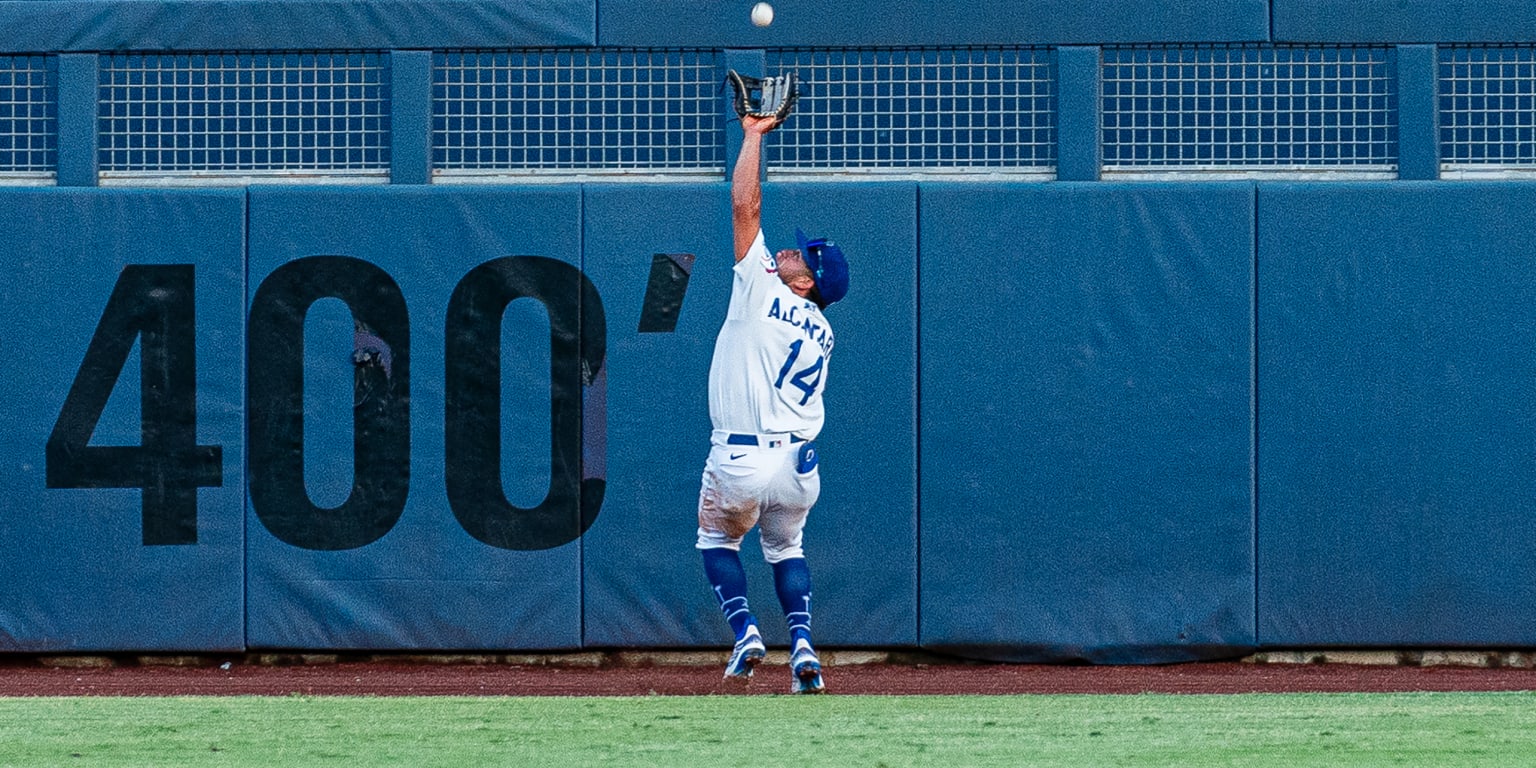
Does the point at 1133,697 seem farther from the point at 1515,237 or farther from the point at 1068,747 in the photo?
the point at 1515,237

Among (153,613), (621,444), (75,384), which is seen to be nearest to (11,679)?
(153,613)

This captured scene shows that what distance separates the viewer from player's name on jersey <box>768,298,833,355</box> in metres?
6.71

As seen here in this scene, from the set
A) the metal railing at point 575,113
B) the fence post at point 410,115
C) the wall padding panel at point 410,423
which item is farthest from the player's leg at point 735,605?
the fence post at point 410,115

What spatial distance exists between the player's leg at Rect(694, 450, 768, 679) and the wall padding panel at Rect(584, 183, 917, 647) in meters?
1.88

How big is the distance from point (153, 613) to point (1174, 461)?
4828mm

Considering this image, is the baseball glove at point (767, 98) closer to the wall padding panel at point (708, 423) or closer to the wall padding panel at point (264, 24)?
the wall padding panel at point (708, 423)

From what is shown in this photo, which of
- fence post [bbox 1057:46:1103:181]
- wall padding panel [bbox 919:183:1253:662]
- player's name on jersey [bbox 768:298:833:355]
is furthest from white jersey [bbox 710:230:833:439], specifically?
fence post [bbox 1057:46:1103:181]

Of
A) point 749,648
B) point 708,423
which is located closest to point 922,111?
point 708,423

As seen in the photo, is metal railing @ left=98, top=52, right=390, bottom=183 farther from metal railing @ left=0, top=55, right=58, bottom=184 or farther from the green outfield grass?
the green outfield grass

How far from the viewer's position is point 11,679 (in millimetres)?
8641

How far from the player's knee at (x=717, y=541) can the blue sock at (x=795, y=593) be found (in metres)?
0.18

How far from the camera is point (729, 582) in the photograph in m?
6.90

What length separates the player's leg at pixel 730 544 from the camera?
6738mm

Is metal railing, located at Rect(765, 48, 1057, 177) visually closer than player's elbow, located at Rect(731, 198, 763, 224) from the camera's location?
No
